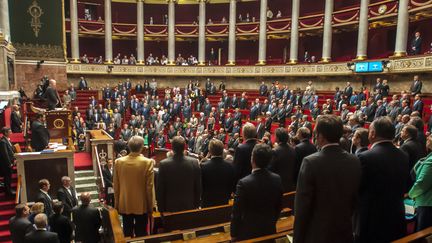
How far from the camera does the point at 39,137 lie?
25.0 ft

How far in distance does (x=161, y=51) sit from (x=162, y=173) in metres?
26.0

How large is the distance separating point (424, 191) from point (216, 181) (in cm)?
211

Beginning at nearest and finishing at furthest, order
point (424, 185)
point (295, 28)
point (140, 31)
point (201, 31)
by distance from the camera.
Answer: point (424, 185) → point (295, 28) → point (201, 31) → point (140, 31)

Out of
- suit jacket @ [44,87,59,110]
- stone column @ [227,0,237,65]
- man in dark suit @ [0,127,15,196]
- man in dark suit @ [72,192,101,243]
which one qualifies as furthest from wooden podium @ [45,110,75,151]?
stone column @ [227,0,237,65]

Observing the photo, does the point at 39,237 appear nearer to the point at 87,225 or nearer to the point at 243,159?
the point at 87,225

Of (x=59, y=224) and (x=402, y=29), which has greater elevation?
(x=402, y=29)

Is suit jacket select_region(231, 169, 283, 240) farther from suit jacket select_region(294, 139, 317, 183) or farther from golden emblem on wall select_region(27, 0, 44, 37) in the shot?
golden emblem on wall select_region(27, 0, 44, 37)

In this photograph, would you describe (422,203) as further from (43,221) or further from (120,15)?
(120,15)

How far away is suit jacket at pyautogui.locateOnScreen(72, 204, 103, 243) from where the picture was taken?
465cm

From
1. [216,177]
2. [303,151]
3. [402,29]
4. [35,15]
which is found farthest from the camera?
[35,15]

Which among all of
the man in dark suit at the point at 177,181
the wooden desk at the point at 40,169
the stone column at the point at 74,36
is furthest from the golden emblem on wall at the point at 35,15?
the man in dark suit at the point at 177,181

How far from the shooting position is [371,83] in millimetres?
17078

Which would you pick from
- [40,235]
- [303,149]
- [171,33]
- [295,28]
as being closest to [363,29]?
[295,28]

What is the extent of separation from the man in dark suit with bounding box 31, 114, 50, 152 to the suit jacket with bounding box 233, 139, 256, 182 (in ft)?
18.2
